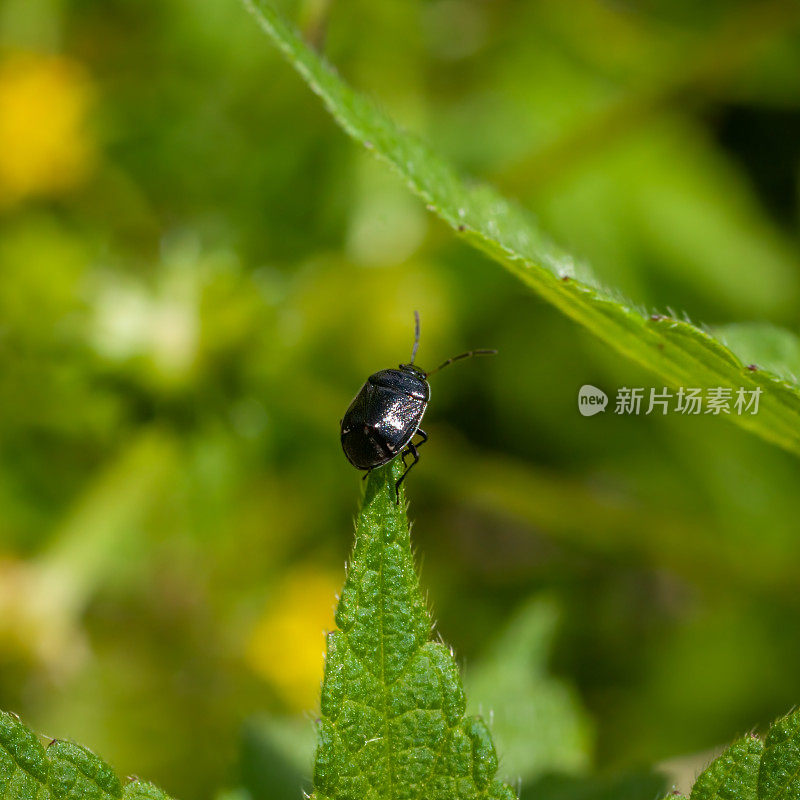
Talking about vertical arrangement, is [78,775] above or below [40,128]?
below

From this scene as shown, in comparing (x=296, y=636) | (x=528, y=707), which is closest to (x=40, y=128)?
(x=296, y=636)

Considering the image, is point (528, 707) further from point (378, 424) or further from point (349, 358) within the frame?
point (349, 358)

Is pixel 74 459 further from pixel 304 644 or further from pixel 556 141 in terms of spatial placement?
pixel 556 141

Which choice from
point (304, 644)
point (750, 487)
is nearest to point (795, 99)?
point (750, 487)

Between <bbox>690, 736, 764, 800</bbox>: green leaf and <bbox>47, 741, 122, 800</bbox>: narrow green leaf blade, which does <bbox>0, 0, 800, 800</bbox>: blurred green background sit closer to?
<bbox>690, 736, 764, 800</bbox>: green leaf

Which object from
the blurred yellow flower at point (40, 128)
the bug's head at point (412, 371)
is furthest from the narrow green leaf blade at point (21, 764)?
the blurred yellow flower at point (40, 128)

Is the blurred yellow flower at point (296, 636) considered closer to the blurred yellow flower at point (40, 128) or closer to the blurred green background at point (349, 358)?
the blurred green background at point (349, 358)

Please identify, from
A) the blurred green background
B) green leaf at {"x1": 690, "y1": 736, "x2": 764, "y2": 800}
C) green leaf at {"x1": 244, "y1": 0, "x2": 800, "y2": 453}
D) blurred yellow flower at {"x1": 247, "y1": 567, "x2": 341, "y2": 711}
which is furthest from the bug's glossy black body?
blurred yellow flower at {"x1": 247, "y1": 567, "x2": 341, "y2": 711}
